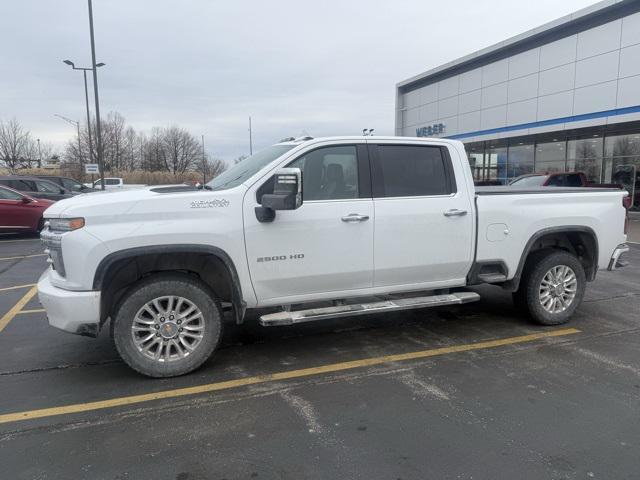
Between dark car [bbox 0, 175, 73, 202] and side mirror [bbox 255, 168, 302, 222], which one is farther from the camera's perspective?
dark car [bbox 0, 175, 73, 202]

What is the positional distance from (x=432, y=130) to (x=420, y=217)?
27.9 m

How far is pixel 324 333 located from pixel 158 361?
1.89m

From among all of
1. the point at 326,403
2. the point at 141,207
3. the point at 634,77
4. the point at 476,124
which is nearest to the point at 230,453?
the point at 326,403

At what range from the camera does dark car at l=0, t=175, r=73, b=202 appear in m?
16.7

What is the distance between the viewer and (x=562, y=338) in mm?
5242

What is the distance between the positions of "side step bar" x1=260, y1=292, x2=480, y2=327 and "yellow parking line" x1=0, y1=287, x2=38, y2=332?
350 centimetres

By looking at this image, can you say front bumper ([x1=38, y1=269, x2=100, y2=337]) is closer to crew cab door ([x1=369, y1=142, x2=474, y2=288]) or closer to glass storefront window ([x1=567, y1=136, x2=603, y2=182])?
crew cab door ([x1=369, y1=142, x2=474, y2=288])

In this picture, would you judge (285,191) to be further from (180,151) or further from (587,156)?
(180,151)

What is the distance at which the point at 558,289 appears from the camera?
565 centimetres

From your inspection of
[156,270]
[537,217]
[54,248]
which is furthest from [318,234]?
[537,217]

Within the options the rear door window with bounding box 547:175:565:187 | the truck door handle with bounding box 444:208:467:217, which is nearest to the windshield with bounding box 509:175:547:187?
the rear door window with bounding box 547:175:565:187

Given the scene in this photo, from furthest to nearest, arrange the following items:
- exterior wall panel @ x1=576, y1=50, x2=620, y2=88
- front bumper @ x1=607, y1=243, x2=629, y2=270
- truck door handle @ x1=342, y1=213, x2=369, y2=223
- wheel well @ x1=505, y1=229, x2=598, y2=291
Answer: exterior wall panel @ x1=576, y1=50, x2=620, y2=88 → front bumper @ x1=607, y1=243, x2=629, y2=270 → wheel well @ x1=505, y1=229, x2=598, y2=291 → truck door handle @ x1=342, y1=213, x2=369, y2=223

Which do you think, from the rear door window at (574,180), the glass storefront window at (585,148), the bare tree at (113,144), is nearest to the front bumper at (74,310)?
the rear door window at (574,180)

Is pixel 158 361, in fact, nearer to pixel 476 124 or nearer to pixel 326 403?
pixel 326 403
